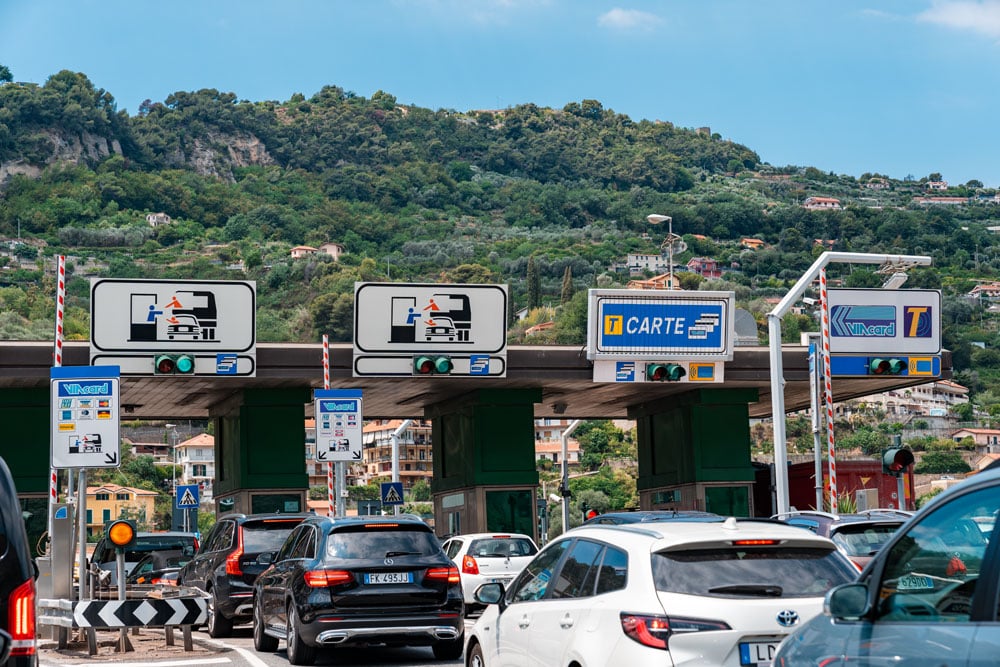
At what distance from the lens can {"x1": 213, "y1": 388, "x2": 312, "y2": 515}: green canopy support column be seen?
1294 inches

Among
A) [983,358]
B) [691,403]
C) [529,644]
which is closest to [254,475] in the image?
[691,403]

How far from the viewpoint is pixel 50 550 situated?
17406 mm

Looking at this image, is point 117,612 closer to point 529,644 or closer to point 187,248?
point 529,644

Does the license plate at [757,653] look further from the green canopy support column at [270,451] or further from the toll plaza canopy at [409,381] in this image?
the green canopy support column at [270,451]

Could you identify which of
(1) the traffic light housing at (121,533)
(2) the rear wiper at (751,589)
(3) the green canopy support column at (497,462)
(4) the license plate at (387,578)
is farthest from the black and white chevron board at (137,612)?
(3) the green canopy support column at (497,462)

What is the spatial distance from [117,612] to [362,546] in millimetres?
3042

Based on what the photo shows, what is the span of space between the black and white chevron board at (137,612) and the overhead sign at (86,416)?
2.04m

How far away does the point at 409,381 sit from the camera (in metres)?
32.3

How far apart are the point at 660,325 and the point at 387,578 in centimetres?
1829

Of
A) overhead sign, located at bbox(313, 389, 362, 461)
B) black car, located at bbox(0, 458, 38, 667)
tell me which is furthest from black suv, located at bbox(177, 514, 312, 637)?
black car, located at bbox(0, 458, 38, 667)

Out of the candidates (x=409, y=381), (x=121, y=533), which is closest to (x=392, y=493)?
(x=409, y=381)

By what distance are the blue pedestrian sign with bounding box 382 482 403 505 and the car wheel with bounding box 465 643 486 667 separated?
25.8m

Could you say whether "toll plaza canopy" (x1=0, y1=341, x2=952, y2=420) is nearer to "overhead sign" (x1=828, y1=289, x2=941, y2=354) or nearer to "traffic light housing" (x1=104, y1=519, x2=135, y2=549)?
"overhead sign" (x1=828, y1=289, x2=941, y2=354)

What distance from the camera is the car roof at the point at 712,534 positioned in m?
8.45
